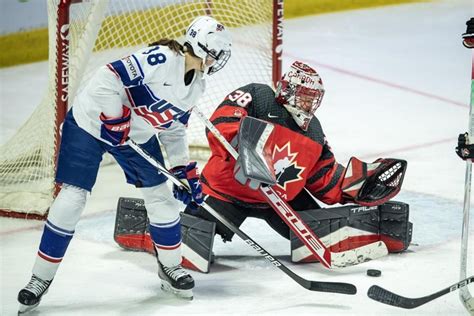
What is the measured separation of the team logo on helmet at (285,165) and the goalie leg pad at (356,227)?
130 mm

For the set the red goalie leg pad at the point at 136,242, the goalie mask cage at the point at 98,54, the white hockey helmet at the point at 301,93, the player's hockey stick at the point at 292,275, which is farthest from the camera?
the goalie mask cage at the point at 98,54

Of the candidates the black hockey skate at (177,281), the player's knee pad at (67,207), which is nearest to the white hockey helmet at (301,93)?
the black hockey skate at (177,281)

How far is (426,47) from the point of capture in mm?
7844

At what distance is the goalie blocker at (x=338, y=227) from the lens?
13.2 feet

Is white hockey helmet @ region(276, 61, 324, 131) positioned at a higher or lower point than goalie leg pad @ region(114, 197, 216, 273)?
higher

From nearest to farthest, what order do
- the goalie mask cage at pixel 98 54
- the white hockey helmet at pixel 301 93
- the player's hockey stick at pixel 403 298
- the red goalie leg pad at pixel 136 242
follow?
the player's hockey stick at pixel 403 298 → the white hockey helmet at pixel 301 93 → the red goalie leg pad at pixel 136 242 → the goalie mask cage at pixel 98 54

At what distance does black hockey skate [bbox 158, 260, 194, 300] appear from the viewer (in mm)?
3605

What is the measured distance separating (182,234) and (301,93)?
0.64m

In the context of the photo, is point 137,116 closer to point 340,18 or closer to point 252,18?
point 252,18

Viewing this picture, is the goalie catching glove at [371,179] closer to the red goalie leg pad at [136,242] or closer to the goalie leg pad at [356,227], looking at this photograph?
the goalie leg pad at [356,227]

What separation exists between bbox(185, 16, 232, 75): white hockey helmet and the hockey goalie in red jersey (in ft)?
1.40

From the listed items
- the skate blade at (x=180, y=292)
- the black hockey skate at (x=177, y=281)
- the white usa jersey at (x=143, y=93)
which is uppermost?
the white usa jersey at (x=143, y=93)

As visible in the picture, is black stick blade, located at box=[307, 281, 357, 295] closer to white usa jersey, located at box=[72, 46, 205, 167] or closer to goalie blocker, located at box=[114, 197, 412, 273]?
goalie blocker, located at box=[114, 197, 412, 273]

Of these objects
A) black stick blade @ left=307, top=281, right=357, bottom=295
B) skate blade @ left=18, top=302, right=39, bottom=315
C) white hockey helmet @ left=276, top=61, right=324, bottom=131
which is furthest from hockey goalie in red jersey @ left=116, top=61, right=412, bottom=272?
skate blade @ left=18, top=302, right=39, bottom=315
